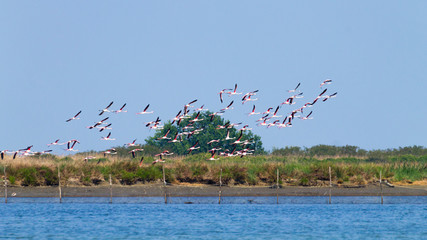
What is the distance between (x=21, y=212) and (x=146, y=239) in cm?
1531

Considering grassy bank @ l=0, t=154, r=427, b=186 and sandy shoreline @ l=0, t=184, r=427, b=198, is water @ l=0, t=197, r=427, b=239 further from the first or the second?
grassy bank @ l=0, t=154, r=427, b=186

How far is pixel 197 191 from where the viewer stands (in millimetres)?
56344

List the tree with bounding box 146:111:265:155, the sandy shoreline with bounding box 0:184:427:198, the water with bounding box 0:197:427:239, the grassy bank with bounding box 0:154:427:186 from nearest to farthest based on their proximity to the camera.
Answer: the water with bounding box 0:197:427:239 → the sandy shoreline with bounding box 0:184:427:198 → the grassy bank with bounding box 0:154:427:186 → the tree with bounding box 146:111:265:155

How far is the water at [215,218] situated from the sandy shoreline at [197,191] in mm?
867

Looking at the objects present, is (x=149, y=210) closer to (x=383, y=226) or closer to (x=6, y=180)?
(x=6, y=180)

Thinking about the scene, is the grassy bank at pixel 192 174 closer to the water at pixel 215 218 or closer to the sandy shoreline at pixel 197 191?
the sandy shoreline at pixel 197 191

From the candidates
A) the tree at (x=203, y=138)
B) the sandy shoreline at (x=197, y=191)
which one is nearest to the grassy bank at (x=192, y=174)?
the sandy shoreline at (x=197, y=191)

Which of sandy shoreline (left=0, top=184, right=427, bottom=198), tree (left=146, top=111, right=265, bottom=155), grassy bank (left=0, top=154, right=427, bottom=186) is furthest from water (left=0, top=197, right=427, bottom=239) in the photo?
tree (left=146, top=111, right=265, bottom=155)

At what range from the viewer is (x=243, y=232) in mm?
38906

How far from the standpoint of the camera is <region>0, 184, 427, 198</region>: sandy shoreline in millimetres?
54844

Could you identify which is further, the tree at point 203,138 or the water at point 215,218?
the tree at point 203,138

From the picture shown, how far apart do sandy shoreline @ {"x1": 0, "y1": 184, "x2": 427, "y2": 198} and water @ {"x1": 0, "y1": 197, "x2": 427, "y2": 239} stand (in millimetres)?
867

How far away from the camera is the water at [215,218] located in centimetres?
3853

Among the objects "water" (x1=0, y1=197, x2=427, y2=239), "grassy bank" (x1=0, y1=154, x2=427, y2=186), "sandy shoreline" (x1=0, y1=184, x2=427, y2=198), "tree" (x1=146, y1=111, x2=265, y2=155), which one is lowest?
"water" (x1=0, y1=197, x2=427, y2=239)
